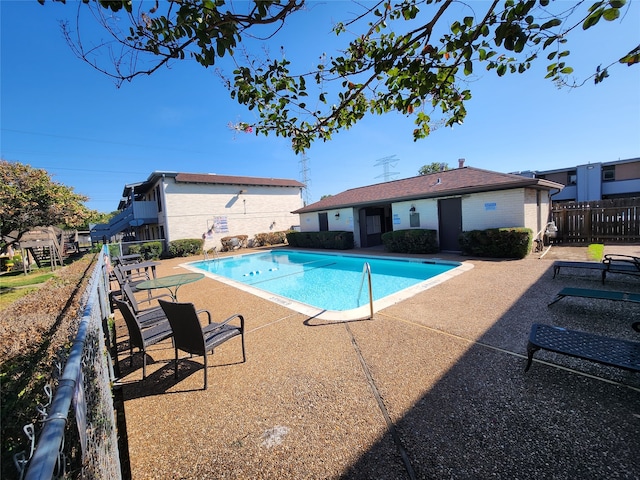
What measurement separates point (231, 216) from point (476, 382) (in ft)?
73.9

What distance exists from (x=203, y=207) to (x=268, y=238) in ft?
19.4

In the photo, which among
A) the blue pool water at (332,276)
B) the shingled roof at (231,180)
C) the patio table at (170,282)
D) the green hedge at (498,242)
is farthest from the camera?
the shingled roof at (231,180)

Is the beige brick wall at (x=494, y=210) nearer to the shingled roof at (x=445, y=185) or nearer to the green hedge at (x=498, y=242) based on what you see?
the shingled roof at (x=445, y=185)

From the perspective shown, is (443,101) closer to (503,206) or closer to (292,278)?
(292,278)

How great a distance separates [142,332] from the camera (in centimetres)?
361

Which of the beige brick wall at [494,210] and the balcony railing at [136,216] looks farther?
the balcony railing at [136,216]

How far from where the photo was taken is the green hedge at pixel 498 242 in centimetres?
984

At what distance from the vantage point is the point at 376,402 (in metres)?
2.77

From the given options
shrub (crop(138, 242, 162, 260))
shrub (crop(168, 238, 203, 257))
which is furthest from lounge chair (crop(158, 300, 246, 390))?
shrub (crop(138, 242, 162, 260))

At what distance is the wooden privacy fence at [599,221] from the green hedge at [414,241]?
22.5 ft

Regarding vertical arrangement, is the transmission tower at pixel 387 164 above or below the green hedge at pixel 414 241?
above

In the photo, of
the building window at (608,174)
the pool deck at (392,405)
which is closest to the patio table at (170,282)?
the pool deck at (392,405)

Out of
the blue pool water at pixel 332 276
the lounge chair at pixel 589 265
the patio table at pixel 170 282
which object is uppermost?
the patio table at pixel 170 282

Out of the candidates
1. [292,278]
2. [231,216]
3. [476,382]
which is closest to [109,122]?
[231,216]
